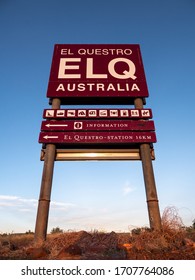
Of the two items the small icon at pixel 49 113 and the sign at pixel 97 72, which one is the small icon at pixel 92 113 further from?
the small icon at pixel 49 113

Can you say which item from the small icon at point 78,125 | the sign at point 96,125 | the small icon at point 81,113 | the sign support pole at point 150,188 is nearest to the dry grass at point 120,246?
the sign support pole at point 150,188

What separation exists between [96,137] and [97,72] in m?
3.54

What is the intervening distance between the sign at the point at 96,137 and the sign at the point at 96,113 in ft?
2.38

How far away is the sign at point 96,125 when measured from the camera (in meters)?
8.20

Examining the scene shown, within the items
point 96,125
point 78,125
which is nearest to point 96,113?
point 96,125

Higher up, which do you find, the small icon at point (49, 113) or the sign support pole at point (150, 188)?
the small icon at point (49, 113)

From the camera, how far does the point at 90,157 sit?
26.3 feet

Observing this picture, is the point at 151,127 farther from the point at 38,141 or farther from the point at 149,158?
the point at 38,141

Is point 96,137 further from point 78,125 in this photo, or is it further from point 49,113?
point 49,113

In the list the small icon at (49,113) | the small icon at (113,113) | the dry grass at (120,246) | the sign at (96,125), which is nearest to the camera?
the dry grass at (120,246)

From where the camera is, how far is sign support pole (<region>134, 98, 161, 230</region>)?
665 centimetres
